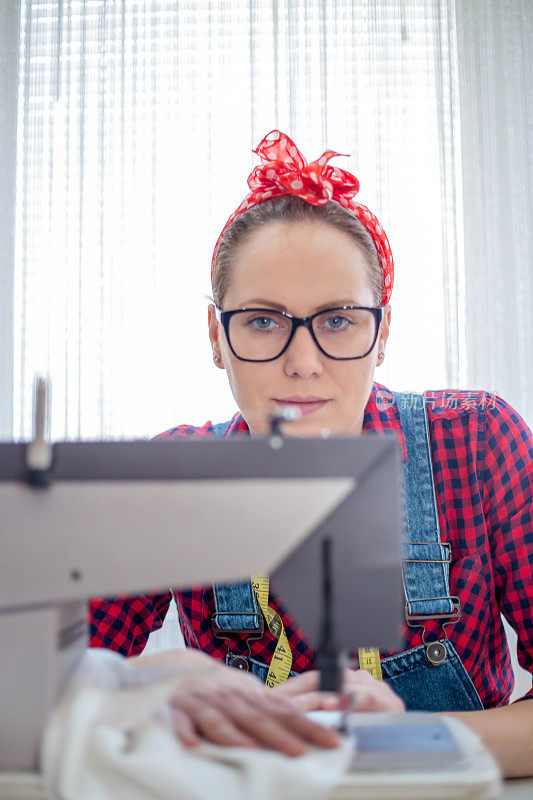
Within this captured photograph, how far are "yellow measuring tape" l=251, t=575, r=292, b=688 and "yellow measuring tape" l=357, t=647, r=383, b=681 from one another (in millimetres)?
111

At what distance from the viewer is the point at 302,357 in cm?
102

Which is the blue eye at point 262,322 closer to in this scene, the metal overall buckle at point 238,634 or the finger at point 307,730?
the metal overall buckle at point 238,634

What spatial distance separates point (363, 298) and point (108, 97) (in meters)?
1.94

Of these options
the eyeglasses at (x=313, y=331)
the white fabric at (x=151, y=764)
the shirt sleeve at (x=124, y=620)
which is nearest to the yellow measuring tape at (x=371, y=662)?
the shirt sleeve at (x=124, y=620)

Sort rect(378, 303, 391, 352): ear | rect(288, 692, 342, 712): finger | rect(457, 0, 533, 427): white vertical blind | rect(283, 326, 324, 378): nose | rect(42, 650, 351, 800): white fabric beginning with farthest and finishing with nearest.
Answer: rect(457, 0, 533, 427): white vertical blind < rect(378, 303, 391, 352): ear < rect(283, 326, 324, 378): nose < rect(288, 692, 342, 712): finger < rect(42, 650, 351, 800): white fabric

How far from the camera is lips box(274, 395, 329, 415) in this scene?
104 cm

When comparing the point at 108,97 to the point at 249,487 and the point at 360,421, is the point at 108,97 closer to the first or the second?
the point at 360,421

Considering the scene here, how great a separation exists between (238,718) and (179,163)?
2.32 meters

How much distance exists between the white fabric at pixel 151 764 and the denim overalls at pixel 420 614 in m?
0.57

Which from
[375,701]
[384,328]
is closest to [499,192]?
[384,328]

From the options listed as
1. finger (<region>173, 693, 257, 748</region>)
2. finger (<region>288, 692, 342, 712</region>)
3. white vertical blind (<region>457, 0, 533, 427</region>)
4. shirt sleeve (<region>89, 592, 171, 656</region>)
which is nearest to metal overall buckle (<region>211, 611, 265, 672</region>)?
shirt sleeve (<region>89, 592, 171, 656</region>)

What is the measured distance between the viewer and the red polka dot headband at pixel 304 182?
44.2 inches

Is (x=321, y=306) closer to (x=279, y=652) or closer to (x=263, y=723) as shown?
(x=279, y=652)

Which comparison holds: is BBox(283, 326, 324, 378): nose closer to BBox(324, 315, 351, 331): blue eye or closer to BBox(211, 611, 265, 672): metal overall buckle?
BBox(324, 315, 351, 331): blue eye
